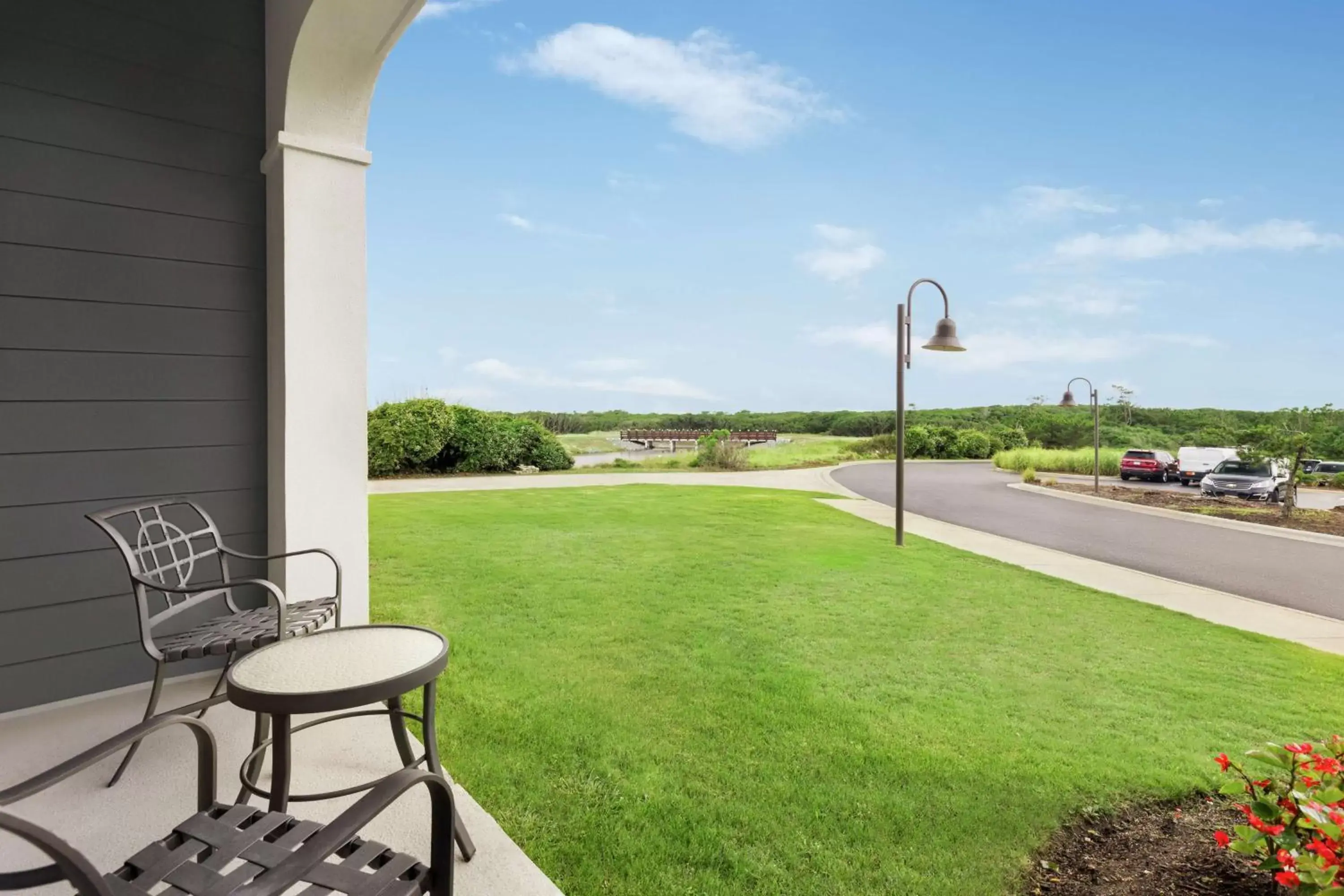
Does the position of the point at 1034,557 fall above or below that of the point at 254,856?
below

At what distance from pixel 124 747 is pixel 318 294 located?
1828mm

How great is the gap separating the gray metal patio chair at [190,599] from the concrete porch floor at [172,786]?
0.08m

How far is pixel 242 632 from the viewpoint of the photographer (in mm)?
1755

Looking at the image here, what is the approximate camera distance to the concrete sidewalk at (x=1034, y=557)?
4.05m

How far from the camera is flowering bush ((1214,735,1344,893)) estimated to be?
1036mm

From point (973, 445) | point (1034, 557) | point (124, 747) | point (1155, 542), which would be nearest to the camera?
point (124, 747)

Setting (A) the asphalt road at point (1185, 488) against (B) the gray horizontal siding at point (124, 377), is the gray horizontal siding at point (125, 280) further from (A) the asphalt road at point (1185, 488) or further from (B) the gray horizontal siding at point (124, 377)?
(A) the asphalt road at point (1185, 488)

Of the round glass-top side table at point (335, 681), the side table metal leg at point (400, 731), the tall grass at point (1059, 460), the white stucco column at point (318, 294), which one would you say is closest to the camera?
the round glass-top side table at point (335, 681)

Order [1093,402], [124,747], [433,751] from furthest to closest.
Result: [1093,402] → [433,751] → [124,747]

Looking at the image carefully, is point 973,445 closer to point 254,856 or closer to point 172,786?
point 172,786

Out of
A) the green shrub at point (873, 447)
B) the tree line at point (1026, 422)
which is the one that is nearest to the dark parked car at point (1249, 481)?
the tree line at point (1026, 422)

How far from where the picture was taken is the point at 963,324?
22.9 feet

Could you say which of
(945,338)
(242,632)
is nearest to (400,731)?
(242,632)

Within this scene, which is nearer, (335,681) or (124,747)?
(124,747)
